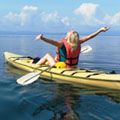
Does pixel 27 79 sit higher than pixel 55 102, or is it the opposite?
pixel 27 79

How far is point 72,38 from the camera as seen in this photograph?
1123 centimetres

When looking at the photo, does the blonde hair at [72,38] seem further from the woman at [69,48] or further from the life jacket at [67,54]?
the life jacket at [67,54]

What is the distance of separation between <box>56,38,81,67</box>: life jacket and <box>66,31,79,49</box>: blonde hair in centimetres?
12

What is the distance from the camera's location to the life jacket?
37.6ft

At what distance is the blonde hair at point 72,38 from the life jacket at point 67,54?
12 centimetres

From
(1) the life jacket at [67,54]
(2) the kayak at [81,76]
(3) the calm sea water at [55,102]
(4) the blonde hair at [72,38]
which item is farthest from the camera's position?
(1) the life jacket at [67,54]

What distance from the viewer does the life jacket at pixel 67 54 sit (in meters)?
11.5

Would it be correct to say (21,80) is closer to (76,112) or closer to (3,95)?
(3,95)

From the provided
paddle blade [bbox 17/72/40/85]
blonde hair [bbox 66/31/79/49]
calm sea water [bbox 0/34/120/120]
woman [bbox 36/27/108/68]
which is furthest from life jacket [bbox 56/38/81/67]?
paddle blade [bbox 17/72/40/85]

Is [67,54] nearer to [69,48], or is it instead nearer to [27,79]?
[69,48]

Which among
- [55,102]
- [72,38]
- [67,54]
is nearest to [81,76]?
[67,54]

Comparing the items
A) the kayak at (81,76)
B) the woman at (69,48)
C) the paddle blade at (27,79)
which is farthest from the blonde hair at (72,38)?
the paddle blade at (27,79)

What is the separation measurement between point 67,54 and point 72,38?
63 centimetres

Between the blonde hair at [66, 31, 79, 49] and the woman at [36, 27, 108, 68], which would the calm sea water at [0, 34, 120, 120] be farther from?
A: the blonde hair at [66, 31, 79, 49]
